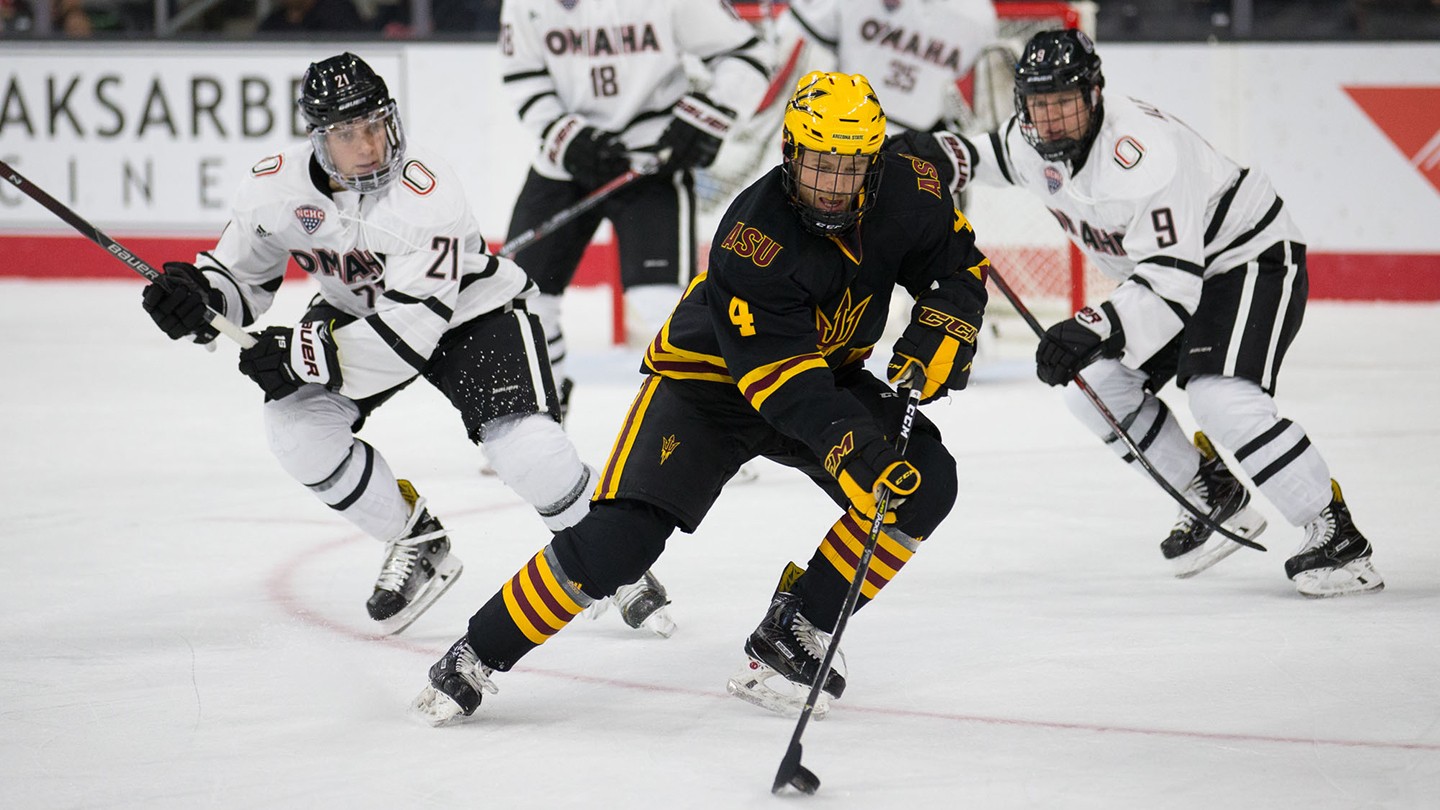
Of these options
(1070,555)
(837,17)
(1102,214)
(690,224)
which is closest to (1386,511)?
(1070,555)

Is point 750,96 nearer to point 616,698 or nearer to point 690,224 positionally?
point 690,224

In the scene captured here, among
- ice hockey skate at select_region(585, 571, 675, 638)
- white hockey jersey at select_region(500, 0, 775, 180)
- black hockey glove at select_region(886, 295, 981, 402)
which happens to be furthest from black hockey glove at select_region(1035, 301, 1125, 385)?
white hockey jersey at select_region(500, 0, 775, 180)

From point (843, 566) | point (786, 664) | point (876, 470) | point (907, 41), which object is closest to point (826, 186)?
point (876, 470)

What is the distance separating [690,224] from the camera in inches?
198

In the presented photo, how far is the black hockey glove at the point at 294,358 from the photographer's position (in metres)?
2.95

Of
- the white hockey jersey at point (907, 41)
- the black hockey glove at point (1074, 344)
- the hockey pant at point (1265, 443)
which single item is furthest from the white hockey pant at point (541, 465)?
the white hockey jersey at point (907, 41)

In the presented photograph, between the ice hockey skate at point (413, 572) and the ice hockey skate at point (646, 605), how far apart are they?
1.09 feet

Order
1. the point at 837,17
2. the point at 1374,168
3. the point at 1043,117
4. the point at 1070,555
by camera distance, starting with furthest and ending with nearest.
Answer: the point at 1374,168 < the point at 837,17 < the point at 1070,555 < the point at 1043,117

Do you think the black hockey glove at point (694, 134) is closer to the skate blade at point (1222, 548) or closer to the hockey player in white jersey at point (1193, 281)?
the hockey player in white jersey at point (1193, 281)

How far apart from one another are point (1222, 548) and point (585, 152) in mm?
2120

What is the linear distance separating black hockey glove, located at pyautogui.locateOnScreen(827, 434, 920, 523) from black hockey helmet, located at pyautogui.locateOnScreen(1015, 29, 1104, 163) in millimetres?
1142

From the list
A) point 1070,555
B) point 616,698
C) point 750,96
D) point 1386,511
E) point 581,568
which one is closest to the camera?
point 581,568

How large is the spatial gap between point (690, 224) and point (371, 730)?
106 inches

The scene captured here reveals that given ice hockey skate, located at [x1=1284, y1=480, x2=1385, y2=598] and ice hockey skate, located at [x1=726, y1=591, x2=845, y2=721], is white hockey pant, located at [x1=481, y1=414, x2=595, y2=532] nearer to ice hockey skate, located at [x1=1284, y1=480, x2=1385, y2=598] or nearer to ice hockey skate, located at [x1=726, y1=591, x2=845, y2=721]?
ice hockey skate, located at [x1=726, y1=591, x2=845, y2=721]
